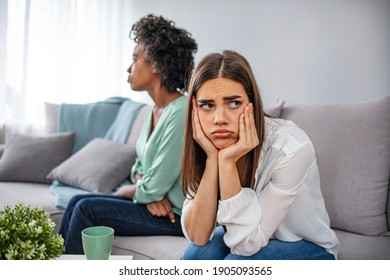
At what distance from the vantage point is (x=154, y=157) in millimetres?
1272

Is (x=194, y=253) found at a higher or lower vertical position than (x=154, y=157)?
lower

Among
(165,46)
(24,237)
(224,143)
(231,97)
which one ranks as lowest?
(24,237)

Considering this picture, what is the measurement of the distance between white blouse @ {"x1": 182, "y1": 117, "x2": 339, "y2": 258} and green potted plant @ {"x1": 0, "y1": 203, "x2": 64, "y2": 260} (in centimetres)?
34

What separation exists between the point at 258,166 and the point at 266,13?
0.67 m

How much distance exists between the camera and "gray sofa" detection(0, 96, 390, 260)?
111 cm

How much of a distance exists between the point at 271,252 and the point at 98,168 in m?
0.93

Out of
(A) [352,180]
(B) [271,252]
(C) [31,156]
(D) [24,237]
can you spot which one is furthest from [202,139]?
(C) [31,156]

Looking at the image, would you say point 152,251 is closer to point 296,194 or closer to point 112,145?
point 296,194

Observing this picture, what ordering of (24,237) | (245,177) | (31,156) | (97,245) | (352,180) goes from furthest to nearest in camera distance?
1. (31,156)
2. (352,180)
3. (245,177)
4. (97,245)
5. (24,237)

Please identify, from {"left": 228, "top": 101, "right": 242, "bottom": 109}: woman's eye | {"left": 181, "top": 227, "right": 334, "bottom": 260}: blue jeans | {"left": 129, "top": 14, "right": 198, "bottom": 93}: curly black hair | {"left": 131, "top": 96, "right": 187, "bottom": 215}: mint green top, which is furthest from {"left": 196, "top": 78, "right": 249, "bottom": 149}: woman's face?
{"left": 129, "top": 14, "right": 198, "bottom": 93}: curly black hair

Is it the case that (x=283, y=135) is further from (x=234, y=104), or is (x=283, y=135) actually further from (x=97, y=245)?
(x=97, y=245)

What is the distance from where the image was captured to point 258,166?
0.90 meters

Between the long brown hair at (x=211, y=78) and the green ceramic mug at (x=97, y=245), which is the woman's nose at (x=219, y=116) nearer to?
the long brown hair at (x=211, y=78)

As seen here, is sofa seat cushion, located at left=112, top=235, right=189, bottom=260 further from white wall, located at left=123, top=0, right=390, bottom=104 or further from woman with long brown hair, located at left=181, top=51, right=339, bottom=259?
white wall, located at left=123, top=0, right=390, bottom=104
